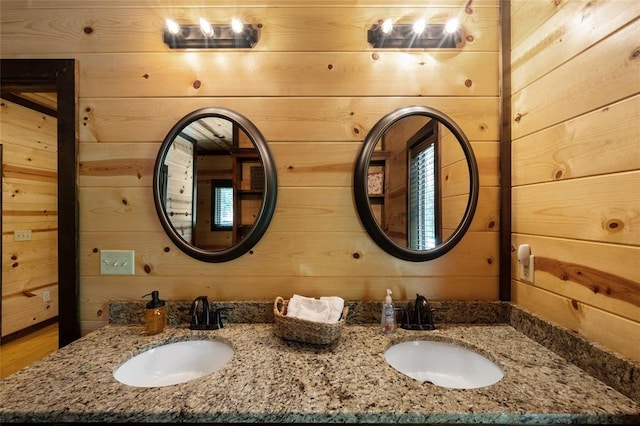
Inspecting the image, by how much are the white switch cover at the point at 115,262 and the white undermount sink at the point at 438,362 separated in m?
1.17

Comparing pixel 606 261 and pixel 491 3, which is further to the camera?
pixel 491 3

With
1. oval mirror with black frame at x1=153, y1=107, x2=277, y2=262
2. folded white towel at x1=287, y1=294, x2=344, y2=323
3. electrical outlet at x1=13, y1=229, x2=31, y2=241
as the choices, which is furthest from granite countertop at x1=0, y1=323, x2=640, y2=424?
electrical outlet at x1=13, y1=229, x2=31, y2=241

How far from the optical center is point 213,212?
113cm

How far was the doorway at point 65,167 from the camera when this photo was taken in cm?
112

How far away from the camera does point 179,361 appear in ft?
3.30

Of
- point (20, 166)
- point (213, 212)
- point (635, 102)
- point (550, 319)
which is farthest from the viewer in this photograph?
point (20, 166)

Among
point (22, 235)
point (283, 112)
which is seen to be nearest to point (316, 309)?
point (283, 112)

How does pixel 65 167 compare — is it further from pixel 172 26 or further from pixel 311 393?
pixel 311 393

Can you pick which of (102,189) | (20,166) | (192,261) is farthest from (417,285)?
(20,166)

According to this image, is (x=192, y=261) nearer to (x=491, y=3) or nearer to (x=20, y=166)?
(x=491, y=3)

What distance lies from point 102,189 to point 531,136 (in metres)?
1.85

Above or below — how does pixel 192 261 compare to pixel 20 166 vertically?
below

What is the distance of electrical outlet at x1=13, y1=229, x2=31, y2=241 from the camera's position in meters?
2.46

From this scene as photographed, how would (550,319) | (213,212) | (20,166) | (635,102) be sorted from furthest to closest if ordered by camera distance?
(20,166)
(213,212)
(550,319)
(635,102)
